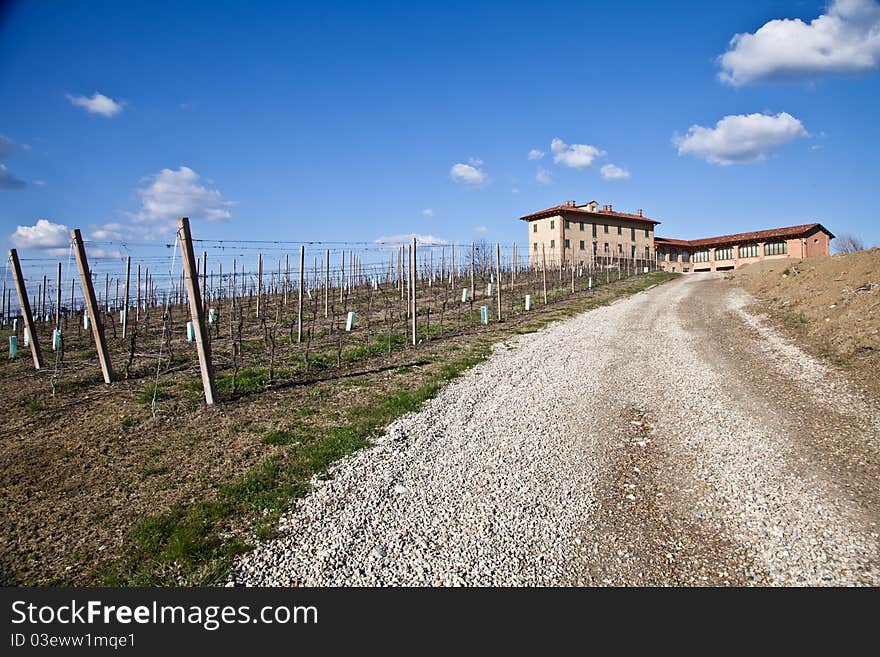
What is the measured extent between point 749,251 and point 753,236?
147 centimetres

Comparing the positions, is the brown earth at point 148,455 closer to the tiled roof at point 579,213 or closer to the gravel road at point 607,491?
the gravel road at point 607,491

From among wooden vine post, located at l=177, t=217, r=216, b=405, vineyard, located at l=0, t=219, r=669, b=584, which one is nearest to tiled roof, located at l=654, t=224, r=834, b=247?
vineyard, located at l=0, t=219, r=669, b=584

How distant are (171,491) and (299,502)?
1346 mm

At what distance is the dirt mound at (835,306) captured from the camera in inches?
374

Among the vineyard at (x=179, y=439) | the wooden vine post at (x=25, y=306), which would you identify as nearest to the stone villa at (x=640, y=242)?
the vineyard at (x=179, y=439)

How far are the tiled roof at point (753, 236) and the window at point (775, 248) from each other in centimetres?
82

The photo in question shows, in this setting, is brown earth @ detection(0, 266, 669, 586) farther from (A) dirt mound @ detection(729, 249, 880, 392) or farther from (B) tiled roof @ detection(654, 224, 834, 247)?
(B) tiled roof @ detection(654, 224, 834, 247)

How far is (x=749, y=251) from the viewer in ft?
159

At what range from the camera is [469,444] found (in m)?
6.23

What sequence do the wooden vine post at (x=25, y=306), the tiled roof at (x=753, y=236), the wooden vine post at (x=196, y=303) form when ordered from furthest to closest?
the tiled roof at (x=753, y=236), the wooden vine post at (x=25, y=306), the wooden vine post at (x=196, y=303)

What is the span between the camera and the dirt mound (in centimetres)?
949

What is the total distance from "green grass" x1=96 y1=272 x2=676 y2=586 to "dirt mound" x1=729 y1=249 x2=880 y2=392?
7.95m

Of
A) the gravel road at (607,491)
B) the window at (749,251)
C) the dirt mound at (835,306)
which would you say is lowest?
the gravel road at (607,491)

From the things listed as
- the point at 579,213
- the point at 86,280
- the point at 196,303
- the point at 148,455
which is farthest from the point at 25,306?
the point at 579,213
